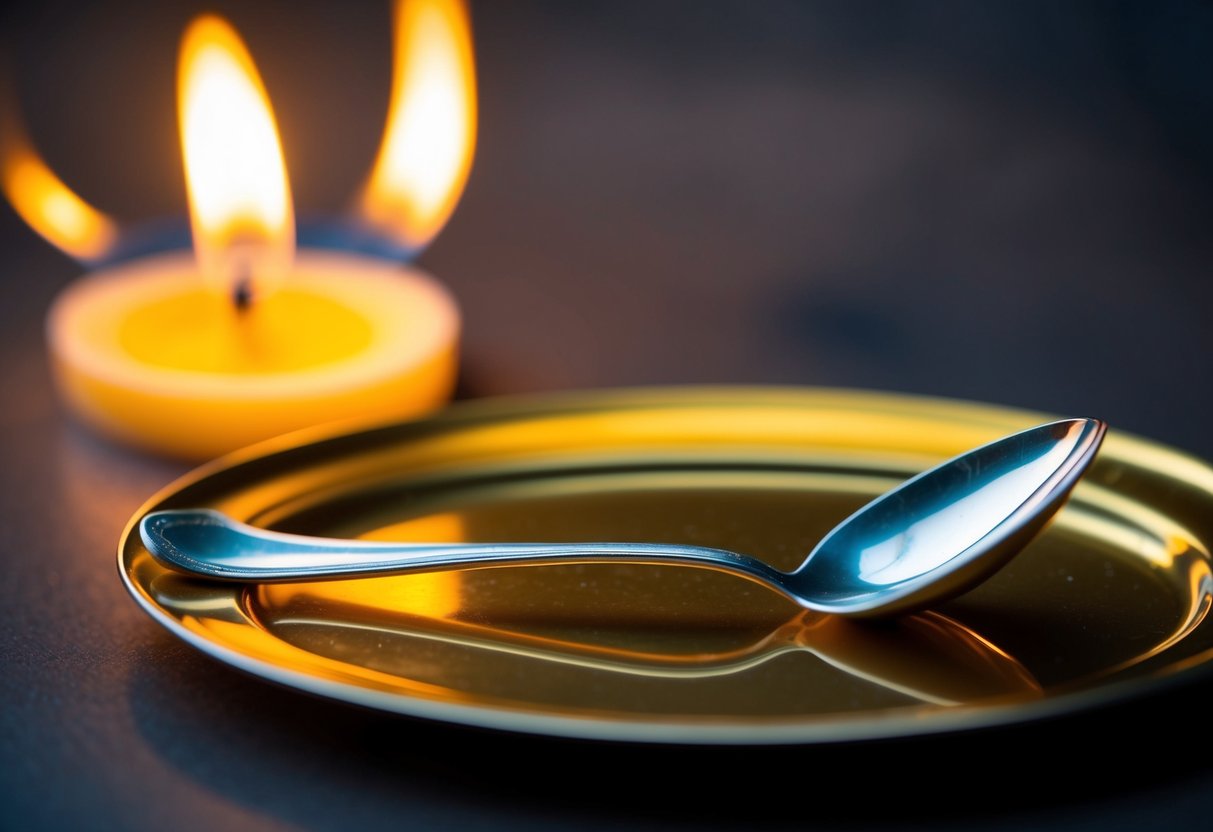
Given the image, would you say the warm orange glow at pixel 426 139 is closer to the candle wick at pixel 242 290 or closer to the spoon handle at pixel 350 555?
the candle wick at pixel 242 290

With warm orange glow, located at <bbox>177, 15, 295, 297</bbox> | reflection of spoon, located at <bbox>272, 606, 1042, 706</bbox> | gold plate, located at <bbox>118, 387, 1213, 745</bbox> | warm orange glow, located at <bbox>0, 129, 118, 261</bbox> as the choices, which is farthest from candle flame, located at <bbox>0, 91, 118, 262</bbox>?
reflection of spoon, located at <bbox>272, 606, 1042, 706</bbox>

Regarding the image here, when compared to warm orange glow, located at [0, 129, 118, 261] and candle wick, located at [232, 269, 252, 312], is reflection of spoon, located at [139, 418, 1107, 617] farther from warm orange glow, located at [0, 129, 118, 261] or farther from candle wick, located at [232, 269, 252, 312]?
warm orange glow, located at [0, 129, 118, 261]

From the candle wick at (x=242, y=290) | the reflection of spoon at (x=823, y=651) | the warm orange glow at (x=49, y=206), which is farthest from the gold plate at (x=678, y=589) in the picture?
the warm orange glow at (x=49, y=206)

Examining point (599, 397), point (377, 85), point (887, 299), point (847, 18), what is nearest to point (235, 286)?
point (599, 397)

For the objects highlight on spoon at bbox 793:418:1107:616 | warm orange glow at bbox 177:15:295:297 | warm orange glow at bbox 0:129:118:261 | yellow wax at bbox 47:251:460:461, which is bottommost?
highlight on spoon at bbox 793:418:1107:616

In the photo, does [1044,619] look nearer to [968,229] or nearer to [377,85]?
[968,229]
